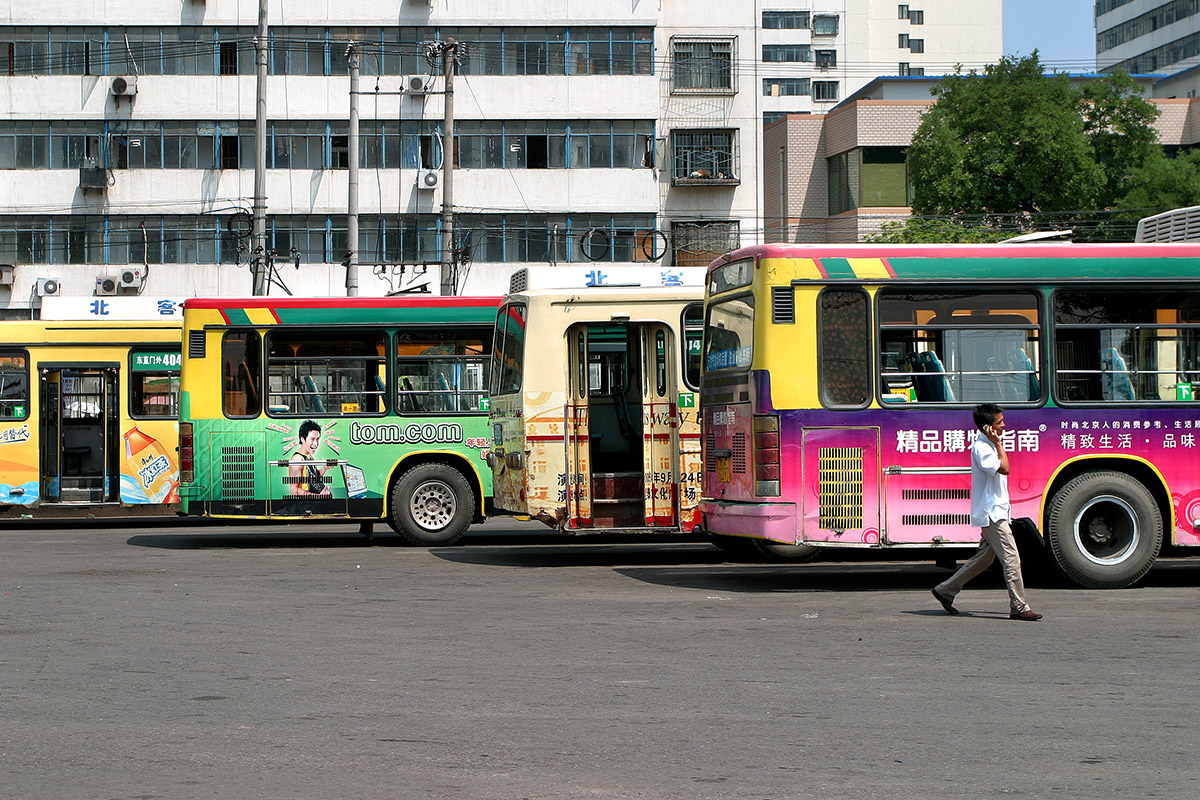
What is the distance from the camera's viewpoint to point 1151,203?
136 feet

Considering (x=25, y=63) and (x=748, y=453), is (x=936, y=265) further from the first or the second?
(x=25, y=63)

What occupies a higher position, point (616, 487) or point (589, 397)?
point (589, 397)

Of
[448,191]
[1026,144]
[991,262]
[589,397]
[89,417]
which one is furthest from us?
[1026,144]

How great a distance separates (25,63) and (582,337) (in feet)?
106

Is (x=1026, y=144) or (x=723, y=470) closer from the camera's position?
(x=723, y=470)

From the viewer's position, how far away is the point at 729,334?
508 inches

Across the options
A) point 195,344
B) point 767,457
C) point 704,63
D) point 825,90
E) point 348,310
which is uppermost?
point 825,90

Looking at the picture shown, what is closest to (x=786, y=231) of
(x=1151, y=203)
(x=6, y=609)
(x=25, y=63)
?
(x=1151, y=203)

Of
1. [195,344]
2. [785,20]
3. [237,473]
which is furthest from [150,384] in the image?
[785,20]

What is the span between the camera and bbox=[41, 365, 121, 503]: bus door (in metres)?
20.9

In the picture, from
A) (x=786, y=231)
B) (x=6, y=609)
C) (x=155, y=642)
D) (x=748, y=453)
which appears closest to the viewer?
(x=155, y=642)

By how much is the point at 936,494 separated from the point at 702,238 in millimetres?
31832

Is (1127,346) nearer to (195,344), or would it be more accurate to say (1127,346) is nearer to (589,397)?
(589,397)

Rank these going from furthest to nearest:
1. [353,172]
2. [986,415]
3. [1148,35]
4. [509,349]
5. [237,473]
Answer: [1148,35] < [353,172] < [237,473] < [509,349] < [986,415]
